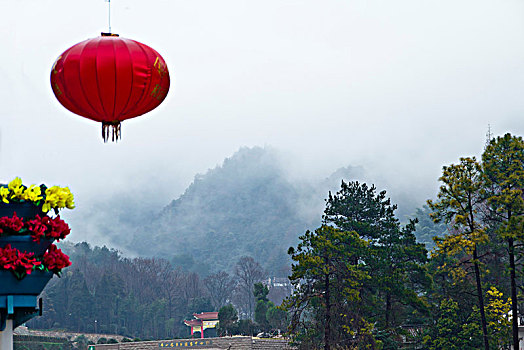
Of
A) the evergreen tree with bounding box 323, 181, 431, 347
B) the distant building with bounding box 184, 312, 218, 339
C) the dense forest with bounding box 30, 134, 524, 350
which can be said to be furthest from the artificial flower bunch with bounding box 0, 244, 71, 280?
the distant building with bounding box 184, 312, 218, 339

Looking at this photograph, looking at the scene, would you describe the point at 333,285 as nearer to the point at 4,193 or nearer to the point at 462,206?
the point at 462,206

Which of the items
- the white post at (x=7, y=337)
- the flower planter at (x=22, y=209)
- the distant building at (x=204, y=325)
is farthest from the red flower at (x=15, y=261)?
the distant building at (x=204, y=325)

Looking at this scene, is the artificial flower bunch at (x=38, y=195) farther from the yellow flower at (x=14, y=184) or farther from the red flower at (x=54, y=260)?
the red flower at (x=54, y=260)

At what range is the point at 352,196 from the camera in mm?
31672

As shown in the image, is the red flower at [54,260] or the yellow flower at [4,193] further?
the red flower at [54,260]

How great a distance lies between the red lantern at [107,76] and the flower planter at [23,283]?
4073 mm

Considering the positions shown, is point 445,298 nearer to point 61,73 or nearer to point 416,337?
point 416,337

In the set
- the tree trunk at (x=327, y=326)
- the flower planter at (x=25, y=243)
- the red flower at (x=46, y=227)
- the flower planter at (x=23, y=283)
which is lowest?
the tree trunk at (x=327, y=326)

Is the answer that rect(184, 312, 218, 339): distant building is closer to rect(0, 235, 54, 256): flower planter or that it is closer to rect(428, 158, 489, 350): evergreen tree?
rect(428, 158, 489, 350): evergreen tree

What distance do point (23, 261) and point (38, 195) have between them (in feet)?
2.23

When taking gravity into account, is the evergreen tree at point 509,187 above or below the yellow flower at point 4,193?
above

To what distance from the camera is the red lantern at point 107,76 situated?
34.9ft

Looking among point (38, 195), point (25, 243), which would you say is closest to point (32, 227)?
point (25, 243)

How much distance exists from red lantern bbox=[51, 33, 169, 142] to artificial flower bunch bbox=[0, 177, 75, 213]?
3.55m
